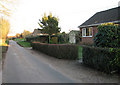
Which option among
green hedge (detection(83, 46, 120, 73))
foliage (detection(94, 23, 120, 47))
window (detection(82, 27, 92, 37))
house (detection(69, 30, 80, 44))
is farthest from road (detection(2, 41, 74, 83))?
window (detection(82, 27, 92, 37))

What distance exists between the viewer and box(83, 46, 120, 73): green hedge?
4.53 m

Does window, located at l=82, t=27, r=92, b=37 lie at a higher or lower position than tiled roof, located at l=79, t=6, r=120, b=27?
lower

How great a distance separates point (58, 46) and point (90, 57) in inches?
146

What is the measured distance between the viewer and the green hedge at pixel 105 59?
4.53 metres

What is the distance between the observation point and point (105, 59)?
4.76 metres

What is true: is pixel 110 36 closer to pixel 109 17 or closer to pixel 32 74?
pixel 32 74

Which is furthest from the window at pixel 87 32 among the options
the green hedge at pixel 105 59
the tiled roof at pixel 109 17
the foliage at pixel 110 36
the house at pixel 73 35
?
the green hedge at pixel 105 59

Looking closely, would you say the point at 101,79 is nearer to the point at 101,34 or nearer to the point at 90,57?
the point at 90,57

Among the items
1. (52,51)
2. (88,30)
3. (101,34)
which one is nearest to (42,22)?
(88,30)

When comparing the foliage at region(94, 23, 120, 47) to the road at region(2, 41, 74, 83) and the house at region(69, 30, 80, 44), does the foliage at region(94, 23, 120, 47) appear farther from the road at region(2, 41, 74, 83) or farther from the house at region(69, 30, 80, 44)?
the house at region(69, 30, 80, 44)

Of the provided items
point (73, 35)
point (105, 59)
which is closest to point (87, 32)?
point (73, 35)

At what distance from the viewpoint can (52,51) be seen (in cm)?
990

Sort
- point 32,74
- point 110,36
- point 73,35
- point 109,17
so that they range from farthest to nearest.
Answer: point 73,35 → point 109,17 → point 110,36 → point 32,74

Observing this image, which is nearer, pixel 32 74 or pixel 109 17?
pixel 32 74
